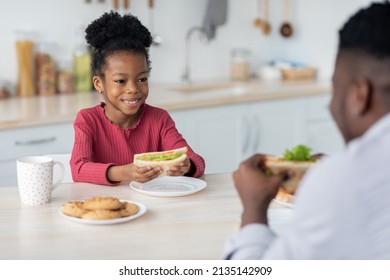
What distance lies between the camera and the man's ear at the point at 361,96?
81 cm

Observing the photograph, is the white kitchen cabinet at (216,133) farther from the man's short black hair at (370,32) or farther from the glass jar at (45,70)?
the man's short black hair at (370,32)

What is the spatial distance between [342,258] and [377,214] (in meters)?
0.07

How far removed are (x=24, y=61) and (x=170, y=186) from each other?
64.5 inches

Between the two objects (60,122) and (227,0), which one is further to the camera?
(227,0)

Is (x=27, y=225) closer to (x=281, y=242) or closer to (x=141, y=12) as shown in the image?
(x=281, y=242)

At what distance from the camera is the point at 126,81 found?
1.67 m

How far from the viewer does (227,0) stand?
356cm

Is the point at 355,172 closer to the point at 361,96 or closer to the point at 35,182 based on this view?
the point at 361,96

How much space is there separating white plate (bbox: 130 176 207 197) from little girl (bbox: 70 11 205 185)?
7 cm

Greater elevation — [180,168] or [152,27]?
[152,27]

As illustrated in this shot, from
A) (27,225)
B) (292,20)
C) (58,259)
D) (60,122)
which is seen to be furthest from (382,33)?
(292,20)

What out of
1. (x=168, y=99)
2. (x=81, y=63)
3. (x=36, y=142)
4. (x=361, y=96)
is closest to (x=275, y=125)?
(x=168, y=99)

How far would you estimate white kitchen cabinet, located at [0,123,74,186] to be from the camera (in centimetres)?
238

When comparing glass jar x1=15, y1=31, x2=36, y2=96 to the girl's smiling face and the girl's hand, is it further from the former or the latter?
the girl's hand
